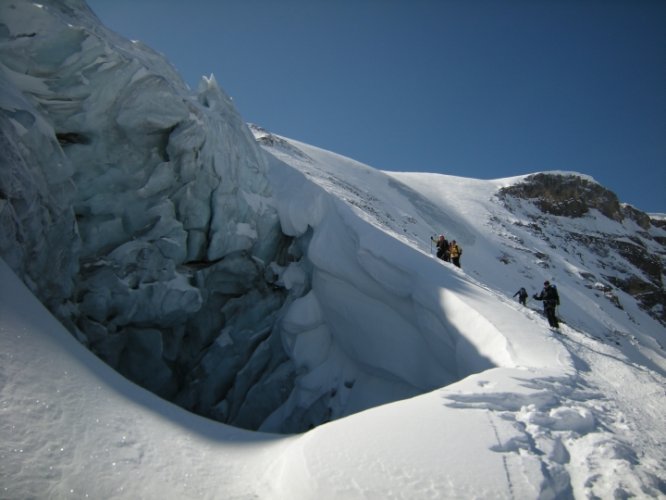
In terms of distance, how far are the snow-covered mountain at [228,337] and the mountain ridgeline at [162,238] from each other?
5cm

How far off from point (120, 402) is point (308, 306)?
6.63m

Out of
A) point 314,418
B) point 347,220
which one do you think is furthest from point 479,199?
point 314,418

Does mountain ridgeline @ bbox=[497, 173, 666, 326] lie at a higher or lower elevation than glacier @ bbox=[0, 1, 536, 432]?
higher

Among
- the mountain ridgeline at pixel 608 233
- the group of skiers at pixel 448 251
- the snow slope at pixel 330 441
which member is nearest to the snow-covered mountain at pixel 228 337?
the snow slope at pixel 330 441

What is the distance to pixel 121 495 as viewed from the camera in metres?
3.46

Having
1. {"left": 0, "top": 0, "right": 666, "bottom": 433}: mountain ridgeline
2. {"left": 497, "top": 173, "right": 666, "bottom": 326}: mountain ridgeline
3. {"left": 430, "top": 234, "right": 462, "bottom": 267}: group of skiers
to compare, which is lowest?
{"left": 0, "top": 0, "right": 666, "bottom": 433}: mountain ridgeline

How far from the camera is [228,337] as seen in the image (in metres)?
11.7

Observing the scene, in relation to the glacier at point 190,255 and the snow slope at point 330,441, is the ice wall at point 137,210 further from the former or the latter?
the snow slope at point 330,441

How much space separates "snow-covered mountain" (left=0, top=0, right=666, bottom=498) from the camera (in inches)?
149

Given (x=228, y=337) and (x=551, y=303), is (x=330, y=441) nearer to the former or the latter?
(x=551, y=303)

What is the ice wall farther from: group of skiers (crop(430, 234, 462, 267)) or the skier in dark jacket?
the skier in dark jacket

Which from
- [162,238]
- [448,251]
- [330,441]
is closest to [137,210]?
[162,238]

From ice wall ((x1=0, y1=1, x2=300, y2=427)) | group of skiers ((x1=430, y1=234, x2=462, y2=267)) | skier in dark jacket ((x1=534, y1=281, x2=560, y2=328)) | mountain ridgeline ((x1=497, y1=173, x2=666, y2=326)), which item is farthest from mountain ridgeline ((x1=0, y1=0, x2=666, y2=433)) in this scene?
mountain ridgeline ((x1=497, y1=173, x2=666, y2=326))

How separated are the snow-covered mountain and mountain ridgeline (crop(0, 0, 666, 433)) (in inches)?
2.0
